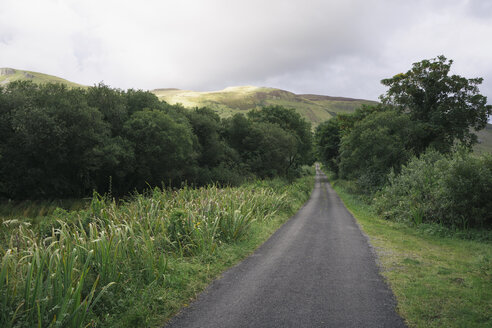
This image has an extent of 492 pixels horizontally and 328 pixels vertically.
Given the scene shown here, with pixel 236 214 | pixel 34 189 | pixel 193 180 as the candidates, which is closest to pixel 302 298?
pixel 236 214

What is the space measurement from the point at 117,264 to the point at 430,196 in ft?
50.0

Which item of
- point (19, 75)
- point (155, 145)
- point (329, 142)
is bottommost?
point (155, 145)

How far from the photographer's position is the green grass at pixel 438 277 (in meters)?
4.55

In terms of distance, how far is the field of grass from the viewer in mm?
3674

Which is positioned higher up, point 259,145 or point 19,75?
point 19,75

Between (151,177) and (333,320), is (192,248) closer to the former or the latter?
(333,320)

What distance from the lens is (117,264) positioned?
17.3 ft

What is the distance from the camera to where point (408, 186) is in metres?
16.7

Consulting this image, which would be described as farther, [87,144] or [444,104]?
[444,104]

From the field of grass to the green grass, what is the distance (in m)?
4.23

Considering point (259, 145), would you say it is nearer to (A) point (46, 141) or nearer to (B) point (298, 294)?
(A) point (46, 141)

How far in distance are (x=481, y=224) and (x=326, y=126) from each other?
39126mm

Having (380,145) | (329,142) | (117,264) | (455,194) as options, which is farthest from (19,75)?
(455,194)

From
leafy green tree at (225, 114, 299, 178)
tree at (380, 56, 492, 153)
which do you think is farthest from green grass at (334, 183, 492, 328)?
leafy green tree at (225, 114, 299, 178)
